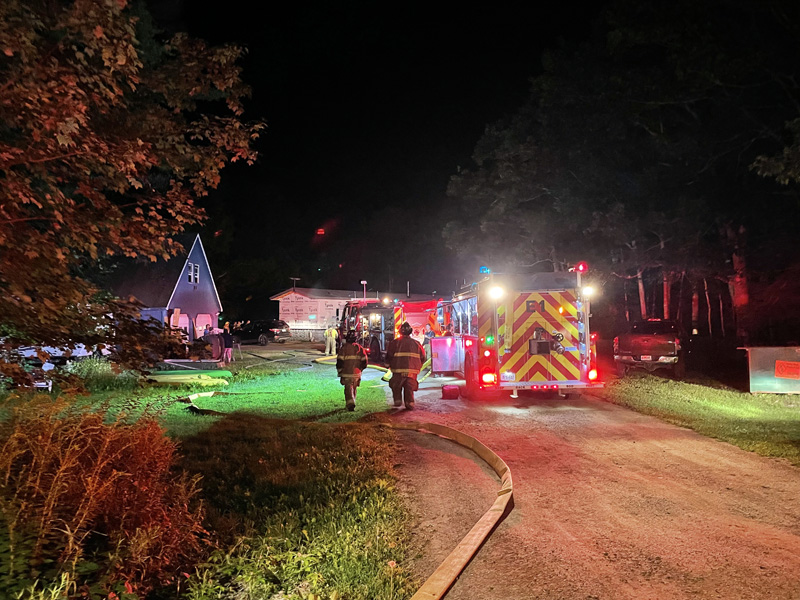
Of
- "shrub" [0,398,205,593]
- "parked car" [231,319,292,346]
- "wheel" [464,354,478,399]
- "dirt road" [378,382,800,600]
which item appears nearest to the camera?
"shrub" [0,398,205,593]

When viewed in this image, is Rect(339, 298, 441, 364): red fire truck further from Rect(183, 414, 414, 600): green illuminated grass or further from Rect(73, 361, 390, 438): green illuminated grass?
Rect(183, 414, 414, 600): green illuminated grass

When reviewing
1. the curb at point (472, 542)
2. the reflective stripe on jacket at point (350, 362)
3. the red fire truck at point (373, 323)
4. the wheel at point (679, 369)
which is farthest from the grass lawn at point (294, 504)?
the red fire truck at point (373, 323)

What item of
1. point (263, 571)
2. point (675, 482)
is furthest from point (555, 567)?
point (675, 482)

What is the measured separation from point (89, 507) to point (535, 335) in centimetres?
951

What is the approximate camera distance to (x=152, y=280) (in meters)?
31.1

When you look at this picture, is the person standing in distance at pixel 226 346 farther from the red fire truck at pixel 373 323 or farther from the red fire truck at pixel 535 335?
the red fire truck at pixel 535 335

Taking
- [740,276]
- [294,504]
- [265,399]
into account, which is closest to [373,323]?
[265,399]

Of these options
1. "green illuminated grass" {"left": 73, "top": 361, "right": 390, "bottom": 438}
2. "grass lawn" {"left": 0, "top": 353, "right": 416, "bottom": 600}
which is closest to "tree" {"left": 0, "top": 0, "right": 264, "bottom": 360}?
"grass lawn" {"left": 0, "top": 353, "right": 416, "bottom": 600}

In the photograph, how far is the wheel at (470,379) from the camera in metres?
13.0

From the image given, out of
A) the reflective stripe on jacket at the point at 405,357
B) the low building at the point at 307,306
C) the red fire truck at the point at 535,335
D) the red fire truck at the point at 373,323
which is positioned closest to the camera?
the reflective stripe on jacket at the point at 405,357

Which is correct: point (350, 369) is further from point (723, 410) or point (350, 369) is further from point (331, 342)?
point (331, 342)

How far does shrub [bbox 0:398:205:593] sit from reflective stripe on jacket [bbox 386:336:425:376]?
280 inches

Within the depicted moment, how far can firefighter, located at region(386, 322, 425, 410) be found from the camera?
38.8 feet

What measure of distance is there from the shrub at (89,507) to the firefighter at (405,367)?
7.14m
